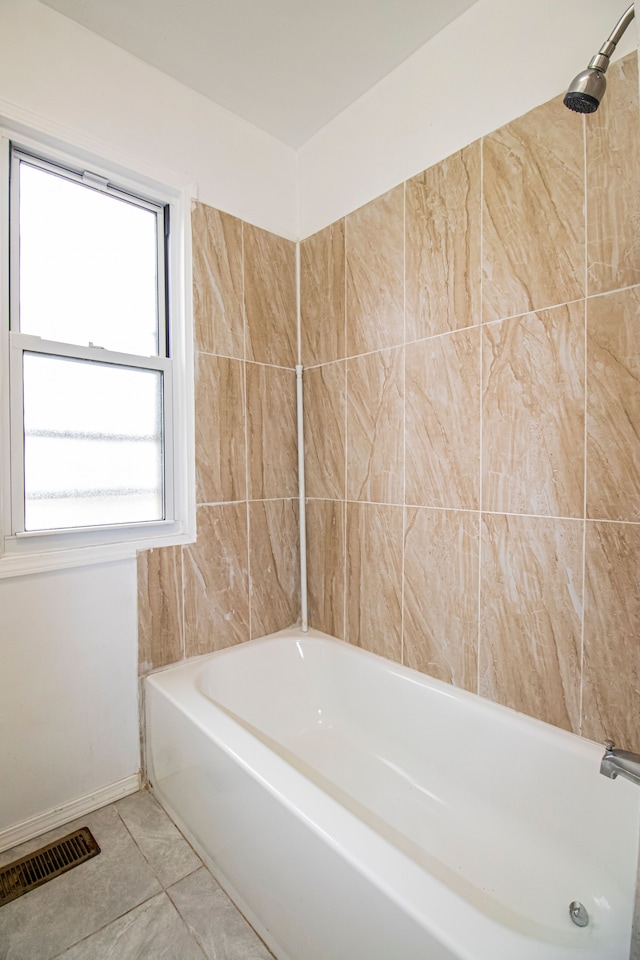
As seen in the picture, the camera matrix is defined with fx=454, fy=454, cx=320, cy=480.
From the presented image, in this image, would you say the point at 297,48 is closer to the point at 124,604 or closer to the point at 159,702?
the point at 124,604

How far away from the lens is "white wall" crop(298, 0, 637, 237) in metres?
1.22

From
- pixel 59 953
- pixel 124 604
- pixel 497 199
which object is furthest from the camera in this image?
pixel 124 604

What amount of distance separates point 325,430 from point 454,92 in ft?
4.05

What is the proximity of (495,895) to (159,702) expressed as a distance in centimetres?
110

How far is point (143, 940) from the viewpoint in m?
1.12

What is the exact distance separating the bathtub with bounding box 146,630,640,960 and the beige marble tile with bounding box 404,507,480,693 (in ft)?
0.28

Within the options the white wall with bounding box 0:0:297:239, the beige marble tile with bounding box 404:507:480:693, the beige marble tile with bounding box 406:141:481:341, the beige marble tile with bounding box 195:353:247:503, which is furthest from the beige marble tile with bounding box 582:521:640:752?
the white wall with bounding box 0:0:297:239

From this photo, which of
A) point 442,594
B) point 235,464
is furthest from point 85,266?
point 442,594

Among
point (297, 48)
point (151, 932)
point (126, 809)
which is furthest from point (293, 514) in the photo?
point (297, 48)

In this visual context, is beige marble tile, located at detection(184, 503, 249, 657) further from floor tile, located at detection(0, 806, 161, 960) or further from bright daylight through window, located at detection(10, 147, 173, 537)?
floor tile, located at detection(0, 806, 161, 960)

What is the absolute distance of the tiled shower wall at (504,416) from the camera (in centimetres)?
116

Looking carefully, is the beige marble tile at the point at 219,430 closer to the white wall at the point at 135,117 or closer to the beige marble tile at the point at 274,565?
the beige marble tile at the point at 274,565

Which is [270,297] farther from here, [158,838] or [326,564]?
[158,838]

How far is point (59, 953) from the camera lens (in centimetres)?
109
